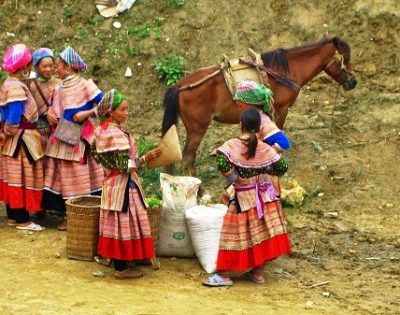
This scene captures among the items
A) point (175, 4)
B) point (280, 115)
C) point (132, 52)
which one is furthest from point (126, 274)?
point (175, 4)

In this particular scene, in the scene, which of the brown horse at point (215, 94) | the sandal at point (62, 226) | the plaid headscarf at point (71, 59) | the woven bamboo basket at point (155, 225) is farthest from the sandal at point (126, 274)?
the brown horse at point (215, 94)

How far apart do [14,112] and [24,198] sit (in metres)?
0.96

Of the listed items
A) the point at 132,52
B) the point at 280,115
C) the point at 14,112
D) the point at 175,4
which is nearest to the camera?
the point at 14,112

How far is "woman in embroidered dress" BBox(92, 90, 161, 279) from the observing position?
267 inches

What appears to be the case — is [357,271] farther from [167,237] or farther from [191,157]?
[191,157]

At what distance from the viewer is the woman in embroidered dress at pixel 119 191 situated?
6.79 m

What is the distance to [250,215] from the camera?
22.6 feet

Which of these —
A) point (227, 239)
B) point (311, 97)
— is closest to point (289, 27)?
point (311, 97)

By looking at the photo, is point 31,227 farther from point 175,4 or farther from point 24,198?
point 175,4

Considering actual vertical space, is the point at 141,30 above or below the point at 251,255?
above

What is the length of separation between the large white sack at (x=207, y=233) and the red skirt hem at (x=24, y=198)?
187 centimetres

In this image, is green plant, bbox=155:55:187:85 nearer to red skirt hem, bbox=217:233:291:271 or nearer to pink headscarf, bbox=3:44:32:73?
pink headscarf, bbox=3:44:32:73

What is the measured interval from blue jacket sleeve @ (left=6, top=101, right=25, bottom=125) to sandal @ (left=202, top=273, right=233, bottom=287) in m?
2.64

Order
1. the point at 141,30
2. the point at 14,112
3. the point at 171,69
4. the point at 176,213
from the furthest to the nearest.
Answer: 1. the point at 141,30
2. the point at 171,69
3. the point at 14,112
4. the point at 176,213
